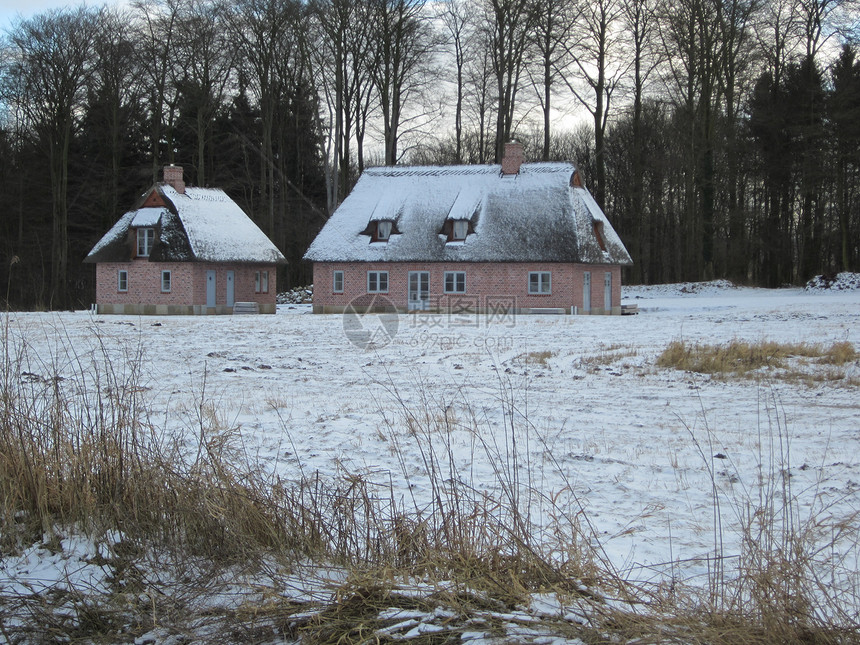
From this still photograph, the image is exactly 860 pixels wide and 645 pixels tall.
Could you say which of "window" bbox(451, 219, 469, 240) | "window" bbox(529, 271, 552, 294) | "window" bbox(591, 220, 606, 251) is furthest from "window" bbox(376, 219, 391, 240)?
"window" bbox(591, 220, 606, 251)

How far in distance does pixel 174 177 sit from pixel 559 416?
31685 mm

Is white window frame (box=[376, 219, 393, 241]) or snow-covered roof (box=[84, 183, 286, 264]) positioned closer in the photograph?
snow-covered roof (box=[84, 183, 286, 264])

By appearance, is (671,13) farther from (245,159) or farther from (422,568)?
(422,568)

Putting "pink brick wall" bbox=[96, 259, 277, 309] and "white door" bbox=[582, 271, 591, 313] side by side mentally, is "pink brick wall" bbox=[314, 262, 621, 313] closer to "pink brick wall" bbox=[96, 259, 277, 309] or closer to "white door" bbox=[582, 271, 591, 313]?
"white door" bbox=[582, 271, 591, 313]

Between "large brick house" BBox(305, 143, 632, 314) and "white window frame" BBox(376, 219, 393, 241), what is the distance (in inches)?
1.7


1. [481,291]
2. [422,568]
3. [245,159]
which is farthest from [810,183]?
[422,568]

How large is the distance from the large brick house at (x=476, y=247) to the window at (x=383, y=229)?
0.04 m

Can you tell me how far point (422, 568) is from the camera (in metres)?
4.32

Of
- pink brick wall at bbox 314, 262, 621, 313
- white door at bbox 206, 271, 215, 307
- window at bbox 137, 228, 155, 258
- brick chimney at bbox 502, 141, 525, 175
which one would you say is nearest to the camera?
pink brick wall at bbox 314, 262, 621, 313

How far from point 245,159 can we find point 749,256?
97.2 ft

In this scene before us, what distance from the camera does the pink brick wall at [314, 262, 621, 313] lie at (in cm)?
3297

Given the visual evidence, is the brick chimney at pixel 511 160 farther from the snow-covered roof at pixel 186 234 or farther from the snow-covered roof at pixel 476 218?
the snow-covered roof at pixel 186 234

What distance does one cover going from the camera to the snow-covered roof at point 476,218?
110 ft

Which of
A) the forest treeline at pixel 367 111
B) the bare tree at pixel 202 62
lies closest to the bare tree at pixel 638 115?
the forest treeline at pixel 367 111
